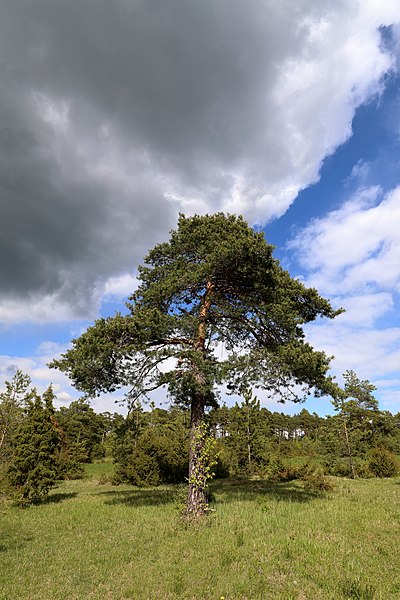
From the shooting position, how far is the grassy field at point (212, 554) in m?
6.29

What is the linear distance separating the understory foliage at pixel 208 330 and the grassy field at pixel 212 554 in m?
2.66

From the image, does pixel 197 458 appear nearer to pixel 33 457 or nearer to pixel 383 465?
pixel 33 457

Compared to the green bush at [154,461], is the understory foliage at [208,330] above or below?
above

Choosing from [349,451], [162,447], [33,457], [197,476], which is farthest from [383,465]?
[33,457]

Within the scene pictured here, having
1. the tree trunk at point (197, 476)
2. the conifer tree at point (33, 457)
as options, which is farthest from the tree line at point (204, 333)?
the conifer tree at point (33, 457)

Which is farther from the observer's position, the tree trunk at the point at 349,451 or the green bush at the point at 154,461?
the tree trunk at the point at 349,451

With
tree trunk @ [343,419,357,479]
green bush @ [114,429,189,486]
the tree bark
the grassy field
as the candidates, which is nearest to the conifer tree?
the grassy field

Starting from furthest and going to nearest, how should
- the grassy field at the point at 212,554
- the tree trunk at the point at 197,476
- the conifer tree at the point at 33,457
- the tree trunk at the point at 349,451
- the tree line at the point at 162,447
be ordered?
the tree trunk at the point at 349,451 < the conifer tree at the point at 33,457 < the tree line at the point at 162,447 < the tree trunk at the point at 197,476 < the grassy field at the point at 212,554

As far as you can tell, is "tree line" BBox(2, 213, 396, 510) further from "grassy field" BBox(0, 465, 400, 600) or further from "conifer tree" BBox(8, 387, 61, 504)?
"conifer tree" BBox(8, 387, 61, 504)

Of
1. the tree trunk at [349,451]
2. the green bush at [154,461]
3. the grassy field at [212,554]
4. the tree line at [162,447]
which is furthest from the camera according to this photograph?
the tree trunk at [349,451]

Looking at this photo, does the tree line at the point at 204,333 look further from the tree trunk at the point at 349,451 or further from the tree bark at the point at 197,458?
the tree trunk at the point at 349,451

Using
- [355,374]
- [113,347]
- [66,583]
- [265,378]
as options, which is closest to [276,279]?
[265,378]

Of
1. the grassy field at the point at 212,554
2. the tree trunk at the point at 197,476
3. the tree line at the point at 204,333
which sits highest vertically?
the tree line at the point at 204,333

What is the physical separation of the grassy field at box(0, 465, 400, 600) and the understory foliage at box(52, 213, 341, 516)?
2660mm
